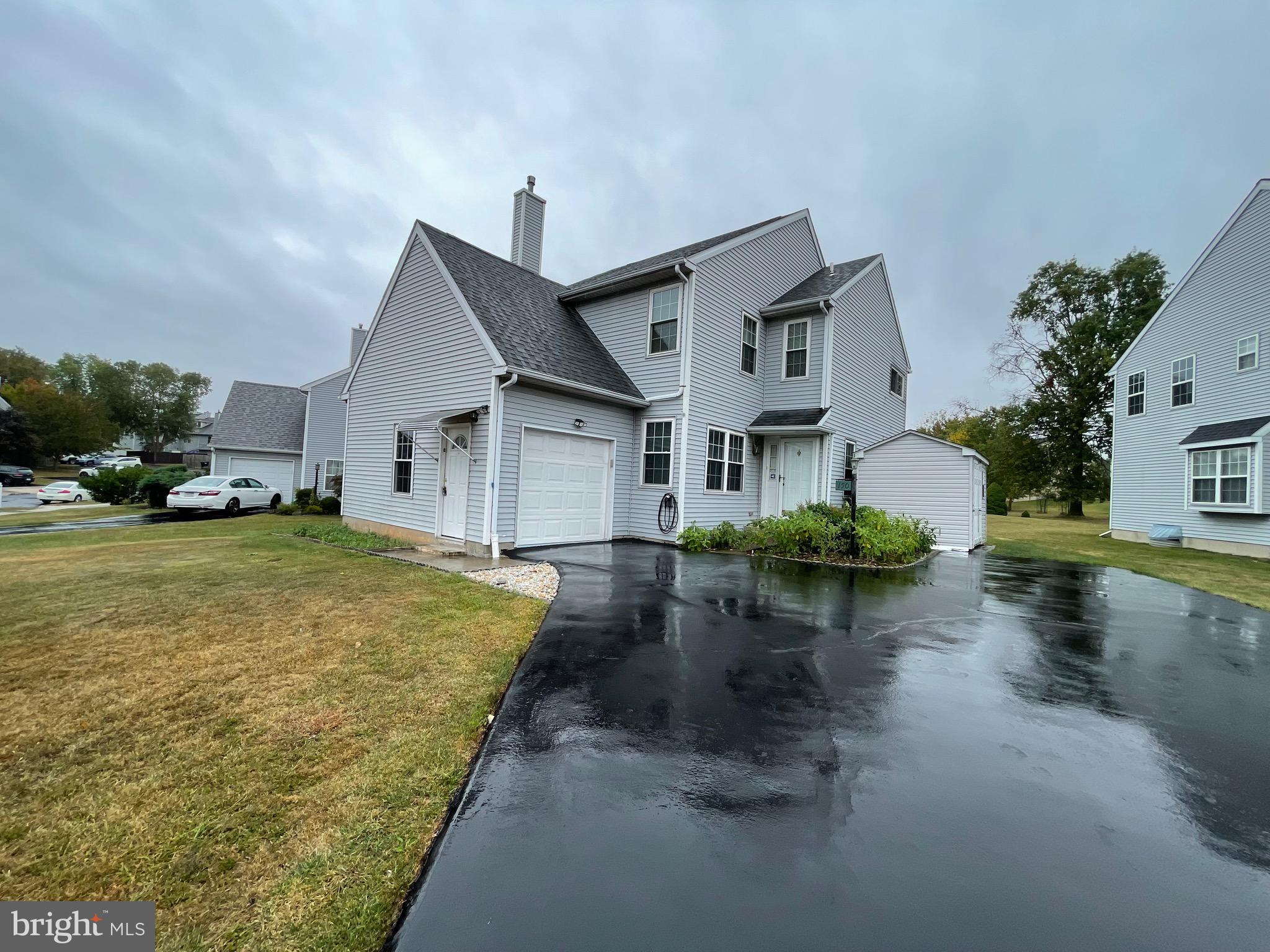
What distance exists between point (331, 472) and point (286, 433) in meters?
6.03

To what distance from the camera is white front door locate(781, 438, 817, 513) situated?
45.0 ft

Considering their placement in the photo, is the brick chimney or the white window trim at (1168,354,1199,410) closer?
the brick chimney

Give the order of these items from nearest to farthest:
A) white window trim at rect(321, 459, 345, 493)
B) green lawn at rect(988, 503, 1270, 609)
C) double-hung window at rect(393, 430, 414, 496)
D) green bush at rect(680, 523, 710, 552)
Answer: green lawn at rect(988, 503, 1270, 609)
green bush at rect(680, 523, 710, 552)
double-hung window at rect(393, 430, 414, 496)
white window trim at rect(321, 459, 345, 493)

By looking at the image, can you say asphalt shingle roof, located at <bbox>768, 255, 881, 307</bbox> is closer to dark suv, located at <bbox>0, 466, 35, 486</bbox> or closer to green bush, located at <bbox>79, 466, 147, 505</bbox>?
green bush, located at <bbox>79, 466, 147, 505</bbox>

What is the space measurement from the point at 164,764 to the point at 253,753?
0.38m

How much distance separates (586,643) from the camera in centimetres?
480

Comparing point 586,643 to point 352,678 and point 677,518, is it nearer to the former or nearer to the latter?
point 352,678

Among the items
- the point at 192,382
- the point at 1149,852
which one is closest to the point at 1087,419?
the point at 1149,852

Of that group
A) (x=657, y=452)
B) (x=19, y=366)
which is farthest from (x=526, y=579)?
(x=19, y=366)

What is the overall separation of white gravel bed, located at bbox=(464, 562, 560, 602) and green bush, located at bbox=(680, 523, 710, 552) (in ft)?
11.8

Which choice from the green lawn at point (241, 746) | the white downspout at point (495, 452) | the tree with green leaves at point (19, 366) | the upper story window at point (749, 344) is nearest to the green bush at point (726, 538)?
the upper story window at point (749, 344)

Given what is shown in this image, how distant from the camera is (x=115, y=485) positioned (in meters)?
22.5

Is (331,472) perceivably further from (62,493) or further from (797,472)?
(797,472)

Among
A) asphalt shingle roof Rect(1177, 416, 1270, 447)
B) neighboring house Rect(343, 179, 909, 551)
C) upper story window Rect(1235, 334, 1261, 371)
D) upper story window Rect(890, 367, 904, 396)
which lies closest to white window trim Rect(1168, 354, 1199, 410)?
asphalt shingle roof Rect(1177, 416, 1270, 447)
